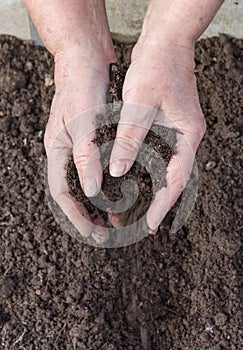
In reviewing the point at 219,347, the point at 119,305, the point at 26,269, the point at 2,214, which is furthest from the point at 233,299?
the point at 2,214

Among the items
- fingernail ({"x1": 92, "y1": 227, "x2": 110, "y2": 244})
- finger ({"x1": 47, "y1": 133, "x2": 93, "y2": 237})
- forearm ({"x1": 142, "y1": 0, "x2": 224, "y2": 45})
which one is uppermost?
forearm ({"x1": 142, "y1": 0, "x2": 224, "y2": 45})

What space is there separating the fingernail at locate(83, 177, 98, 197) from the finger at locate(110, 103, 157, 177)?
0.18 feet

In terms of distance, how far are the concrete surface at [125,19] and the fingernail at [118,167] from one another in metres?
0.98

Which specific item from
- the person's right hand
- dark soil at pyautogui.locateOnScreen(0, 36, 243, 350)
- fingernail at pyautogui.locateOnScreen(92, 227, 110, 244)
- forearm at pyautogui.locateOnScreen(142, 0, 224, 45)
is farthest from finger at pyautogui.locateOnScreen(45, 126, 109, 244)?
forearm at pyautogui.locateOnScreen(142, 0, 224, 45)

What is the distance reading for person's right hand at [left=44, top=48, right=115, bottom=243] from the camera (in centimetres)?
165

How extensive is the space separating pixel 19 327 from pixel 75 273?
0.78 ft

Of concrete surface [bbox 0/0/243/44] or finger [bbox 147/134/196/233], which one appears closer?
finger [bbox 147/134/196/233]

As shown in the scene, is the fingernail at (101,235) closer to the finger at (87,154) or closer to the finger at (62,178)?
the finger at (62,178)

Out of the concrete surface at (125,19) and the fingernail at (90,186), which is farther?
the concrete surface at (125,19)

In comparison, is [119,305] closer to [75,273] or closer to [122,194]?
[75,273]

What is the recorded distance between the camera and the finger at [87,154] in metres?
1.64

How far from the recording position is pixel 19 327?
1.94m

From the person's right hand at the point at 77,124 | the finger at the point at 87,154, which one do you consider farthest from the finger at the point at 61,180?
the finger at the point at 87,154

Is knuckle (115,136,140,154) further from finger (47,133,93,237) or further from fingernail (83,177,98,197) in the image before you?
finger (47,133,93,237)
